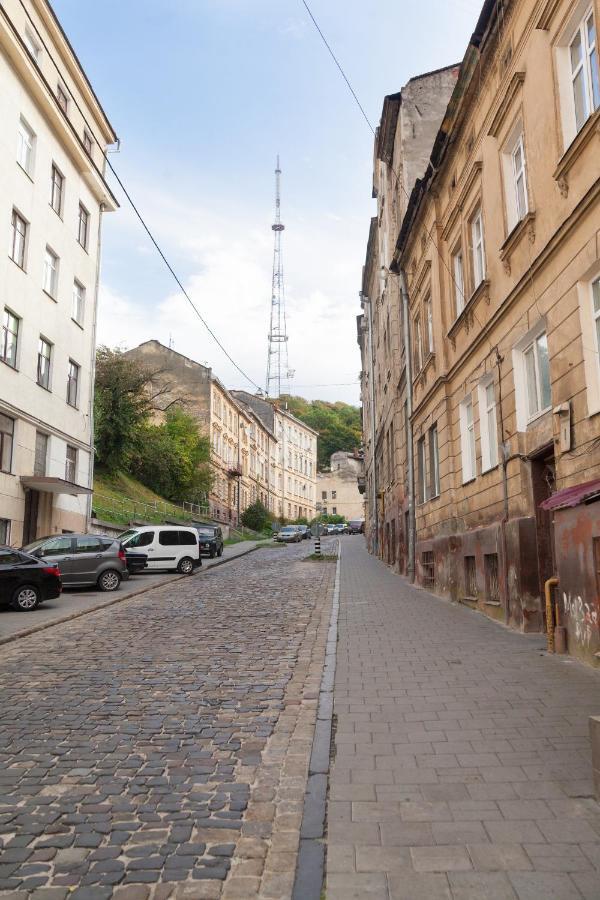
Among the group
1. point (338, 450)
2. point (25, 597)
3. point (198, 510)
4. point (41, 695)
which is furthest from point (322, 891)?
point (338, 450)

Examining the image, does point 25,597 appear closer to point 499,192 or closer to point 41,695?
point 41,695

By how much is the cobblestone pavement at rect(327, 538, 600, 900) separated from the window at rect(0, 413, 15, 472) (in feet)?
49.9

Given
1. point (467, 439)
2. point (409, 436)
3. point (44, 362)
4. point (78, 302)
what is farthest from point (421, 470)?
point (78, 302)

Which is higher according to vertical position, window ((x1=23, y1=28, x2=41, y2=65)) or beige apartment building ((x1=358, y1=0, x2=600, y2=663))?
window ((x1=23, y1=28, x2=41, y2=65))

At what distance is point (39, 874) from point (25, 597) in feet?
40.7

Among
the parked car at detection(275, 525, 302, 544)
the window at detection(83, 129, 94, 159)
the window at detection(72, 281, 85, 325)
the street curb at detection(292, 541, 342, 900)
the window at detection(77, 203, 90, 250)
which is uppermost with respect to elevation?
the window at detection(83, 129, 94, 159)

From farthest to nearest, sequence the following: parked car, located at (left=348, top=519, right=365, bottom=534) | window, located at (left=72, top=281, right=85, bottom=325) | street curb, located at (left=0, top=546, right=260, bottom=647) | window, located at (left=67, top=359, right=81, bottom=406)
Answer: parked car, located at (left=348, top=519, right=365, bottom=534) < window, located at (left=72, top=281, right=85, bottom=325) < window, located at (left=67, top=359, right=81, bottom=406) < street curb, located at (left=0, top=546, right=260, bottom=647)

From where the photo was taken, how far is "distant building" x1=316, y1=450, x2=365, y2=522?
9950cm

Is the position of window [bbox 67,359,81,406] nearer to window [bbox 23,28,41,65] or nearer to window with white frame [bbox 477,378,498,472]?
window [bbox 23,28,41,65]

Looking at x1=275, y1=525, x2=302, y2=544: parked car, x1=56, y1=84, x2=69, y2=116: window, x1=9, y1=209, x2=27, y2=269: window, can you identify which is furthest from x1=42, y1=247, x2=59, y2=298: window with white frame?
x1=275, y1=525, x2=302, y2=544: parked car

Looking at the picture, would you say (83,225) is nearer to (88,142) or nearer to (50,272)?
(88,142)

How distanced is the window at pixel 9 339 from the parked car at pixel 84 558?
5827mm

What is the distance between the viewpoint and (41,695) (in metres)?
7.58

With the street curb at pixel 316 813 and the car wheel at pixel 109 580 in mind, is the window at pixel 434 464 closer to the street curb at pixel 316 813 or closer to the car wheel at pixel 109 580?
the car wheel at pixel 109 580
